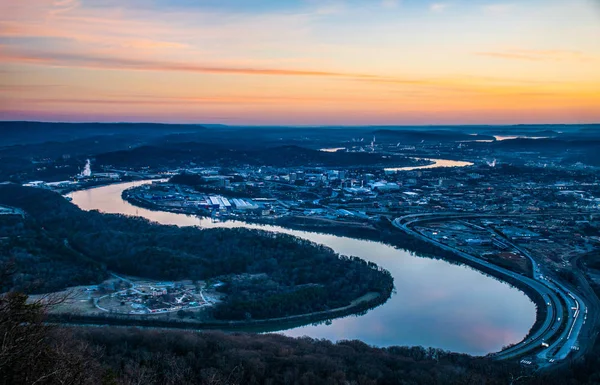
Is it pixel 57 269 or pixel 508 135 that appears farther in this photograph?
pixel 508 135

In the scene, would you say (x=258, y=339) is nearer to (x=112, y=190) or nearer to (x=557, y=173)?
(x=112, y=190)

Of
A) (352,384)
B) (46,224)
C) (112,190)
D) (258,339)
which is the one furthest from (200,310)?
(112,190)

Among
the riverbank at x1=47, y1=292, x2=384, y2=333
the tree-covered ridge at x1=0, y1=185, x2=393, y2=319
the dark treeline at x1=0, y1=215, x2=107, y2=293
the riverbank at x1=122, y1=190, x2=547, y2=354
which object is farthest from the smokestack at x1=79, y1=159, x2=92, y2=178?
the riverbank at x1=47, y1=292, x2=384, y2=333

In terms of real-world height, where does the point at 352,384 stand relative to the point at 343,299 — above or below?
above

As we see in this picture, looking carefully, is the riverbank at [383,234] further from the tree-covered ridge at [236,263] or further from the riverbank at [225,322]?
the riverbank at [225,322]

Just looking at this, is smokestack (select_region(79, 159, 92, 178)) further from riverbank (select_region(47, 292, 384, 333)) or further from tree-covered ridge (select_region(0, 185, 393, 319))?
riverbank (select_region(47, 292, 384, 333))

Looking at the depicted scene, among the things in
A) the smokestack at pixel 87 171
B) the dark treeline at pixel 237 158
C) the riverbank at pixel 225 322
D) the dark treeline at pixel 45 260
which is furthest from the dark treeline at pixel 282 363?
the dark treeline at pixel 237 158

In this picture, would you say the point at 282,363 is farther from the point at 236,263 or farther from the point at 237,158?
the point at 237,158
